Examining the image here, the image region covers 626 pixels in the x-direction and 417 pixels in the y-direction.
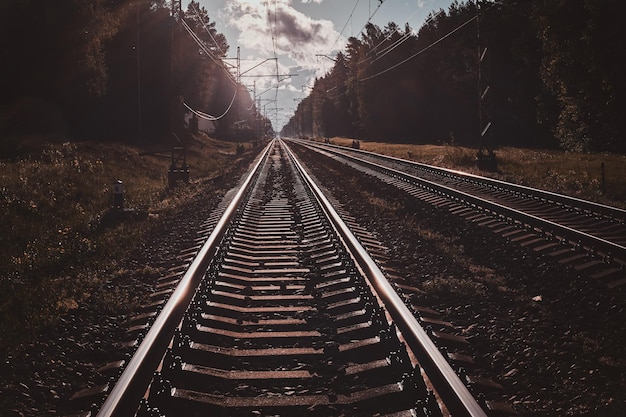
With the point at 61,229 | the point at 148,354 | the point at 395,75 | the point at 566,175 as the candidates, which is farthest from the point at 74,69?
the point at 395,75

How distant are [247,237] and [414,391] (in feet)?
19.1

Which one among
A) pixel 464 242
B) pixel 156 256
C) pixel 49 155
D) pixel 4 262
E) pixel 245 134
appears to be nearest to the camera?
pixel 4 262

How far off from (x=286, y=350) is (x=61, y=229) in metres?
7.53

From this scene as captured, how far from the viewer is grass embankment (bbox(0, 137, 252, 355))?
6047 mm

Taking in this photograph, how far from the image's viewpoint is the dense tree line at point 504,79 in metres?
22.0

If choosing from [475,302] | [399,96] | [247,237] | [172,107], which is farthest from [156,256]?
[399,96]

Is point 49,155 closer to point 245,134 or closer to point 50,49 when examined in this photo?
point 50,49

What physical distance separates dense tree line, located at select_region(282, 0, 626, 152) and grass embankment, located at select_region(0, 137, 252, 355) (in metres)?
14.6

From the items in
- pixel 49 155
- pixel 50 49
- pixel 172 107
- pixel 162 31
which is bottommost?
pixel 49 155

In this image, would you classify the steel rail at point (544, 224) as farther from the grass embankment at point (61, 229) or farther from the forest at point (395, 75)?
the forest at point (395, 75)

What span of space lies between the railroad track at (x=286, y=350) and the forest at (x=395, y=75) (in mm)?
14877

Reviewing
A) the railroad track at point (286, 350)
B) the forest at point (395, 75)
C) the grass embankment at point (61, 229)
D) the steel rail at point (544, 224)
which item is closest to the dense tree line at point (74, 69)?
the forest at point (395, 75)

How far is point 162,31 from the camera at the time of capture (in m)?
45.0

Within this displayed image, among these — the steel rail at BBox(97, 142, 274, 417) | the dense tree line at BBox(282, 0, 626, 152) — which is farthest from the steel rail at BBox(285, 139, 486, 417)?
the dense tree line at BBox(282, 0, 626, 152)
